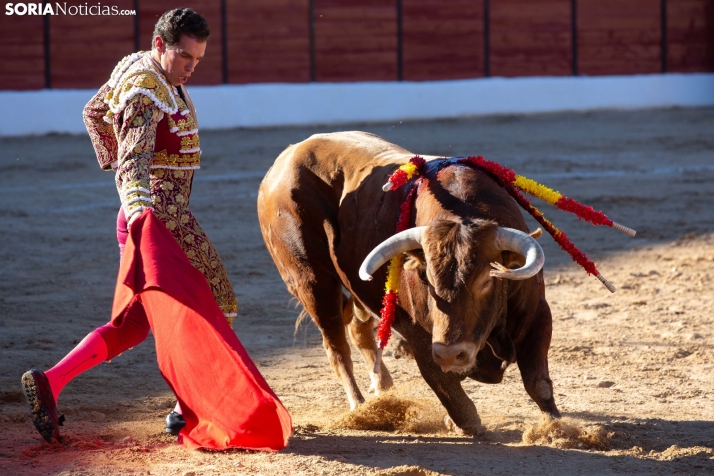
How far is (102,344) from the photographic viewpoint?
3.12 meters

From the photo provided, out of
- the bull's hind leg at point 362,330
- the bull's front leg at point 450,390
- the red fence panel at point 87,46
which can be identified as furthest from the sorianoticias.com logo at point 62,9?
the bull's front leg at point 450,390

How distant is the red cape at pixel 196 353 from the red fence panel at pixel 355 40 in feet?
33.1

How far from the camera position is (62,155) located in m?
10.2

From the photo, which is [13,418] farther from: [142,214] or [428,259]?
[428,259]

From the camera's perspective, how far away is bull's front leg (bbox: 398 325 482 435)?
322 cm

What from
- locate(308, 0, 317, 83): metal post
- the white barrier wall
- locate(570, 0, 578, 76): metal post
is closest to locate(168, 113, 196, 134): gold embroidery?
the white barrier wall

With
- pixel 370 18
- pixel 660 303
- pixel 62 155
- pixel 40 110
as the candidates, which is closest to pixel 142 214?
pixel 660 303

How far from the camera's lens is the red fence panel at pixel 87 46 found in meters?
11.9

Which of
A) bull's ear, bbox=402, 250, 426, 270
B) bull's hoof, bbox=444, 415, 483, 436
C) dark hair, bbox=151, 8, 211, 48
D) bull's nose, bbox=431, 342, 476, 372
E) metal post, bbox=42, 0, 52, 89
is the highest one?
metal post, bbox=42, 0, 52, 89

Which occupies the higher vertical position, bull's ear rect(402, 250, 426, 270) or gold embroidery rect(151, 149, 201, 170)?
gold embroidery rect(151, 149, 201, 170)

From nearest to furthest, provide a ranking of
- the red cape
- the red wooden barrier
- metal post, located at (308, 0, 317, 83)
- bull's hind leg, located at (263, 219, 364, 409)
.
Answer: the red cape < bull's hind leg, located at (263, 219, 364, 409) < the red wooden barrier < metal post, located at (308, 0, 317, 83)

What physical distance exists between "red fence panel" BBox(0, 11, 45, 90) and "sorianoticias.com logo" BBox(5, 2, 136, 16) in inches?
3.0

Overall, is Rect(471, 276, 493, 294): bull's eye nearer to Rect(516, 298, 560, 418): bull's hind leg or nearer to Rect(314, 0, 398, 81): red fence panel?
Rect(516, 298, 560, 418): bull's hind leg

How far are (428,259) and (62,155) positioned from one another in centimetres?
798
